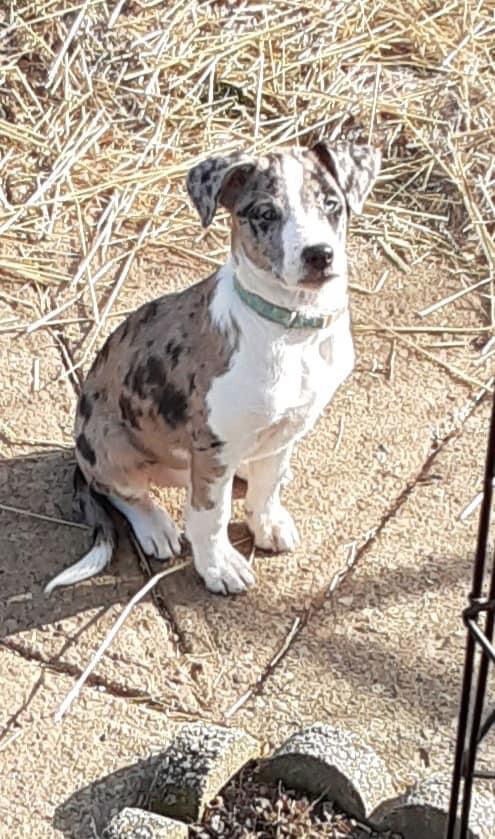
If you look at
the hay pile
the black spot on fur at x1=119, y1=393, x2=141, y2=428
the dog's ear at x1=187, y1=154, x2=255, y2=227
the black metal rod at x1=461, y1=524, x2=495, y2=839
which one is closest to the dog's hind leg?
the black spot on fur at x1=119, y1=393, x2=141, y2=428

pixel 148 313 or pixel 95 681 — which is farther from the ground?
pixel 148 313

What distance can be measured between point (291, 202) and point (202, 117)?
204 cm

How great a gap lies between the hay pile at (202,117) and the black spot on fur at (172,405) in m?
1.01

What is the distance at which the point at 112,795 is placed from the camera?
11.8 feet

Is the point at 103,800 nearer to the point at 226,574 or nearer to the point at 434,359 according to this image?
the point at 226,574

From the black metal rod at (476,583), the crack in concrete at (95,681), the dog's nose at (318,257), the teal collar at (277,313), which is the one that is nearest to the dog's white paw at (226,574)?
the crack in concrete at (95,681)

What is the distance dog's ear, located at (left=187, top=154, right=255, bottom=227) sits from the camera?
358 cm

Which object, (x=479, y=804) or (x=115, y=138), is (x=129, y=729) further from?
(x=115, y=138)

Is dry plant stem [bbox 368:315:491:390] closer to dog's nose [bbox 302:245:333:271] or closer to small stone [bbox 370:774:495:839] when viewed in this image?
dog's nose [bbox 302:245:333:271]

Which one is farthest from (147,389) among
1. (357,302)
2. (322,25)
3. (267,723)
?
(322,25)

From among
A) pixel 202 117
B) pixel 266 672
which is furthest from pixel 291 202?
pixel 202 117

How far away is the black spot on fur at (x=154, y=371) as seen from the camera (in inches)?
151

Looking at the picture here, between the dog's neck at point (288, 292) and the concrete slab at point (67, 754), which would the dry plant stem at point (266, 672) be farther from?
the dog's neck at point (288, 292)

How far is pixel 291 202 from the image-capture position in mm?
3518
